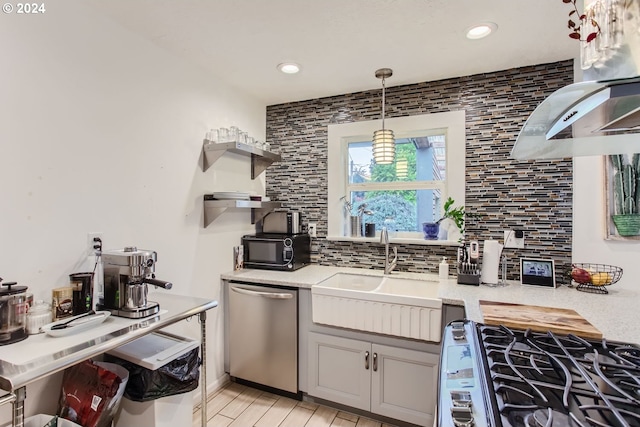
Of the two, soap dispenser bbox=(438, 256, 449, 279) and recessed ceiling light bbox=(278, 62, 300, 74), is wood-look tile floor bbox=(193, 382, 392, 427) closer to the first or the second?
soap dispenser bbox=(438, 256, 449, 279)

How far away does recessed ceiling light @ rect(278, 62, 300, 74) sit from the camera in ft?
7.36

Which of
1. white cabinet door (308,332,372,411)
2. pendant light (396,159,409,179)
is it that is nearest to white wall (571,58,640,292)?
pendant light (396,159,409,179)

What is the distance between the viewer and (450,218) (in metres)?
Result: 2.46

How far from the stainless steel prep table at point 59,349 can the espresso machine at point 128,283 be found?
48 mm

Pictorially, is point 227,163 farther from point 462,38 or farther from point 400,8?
point 462,38

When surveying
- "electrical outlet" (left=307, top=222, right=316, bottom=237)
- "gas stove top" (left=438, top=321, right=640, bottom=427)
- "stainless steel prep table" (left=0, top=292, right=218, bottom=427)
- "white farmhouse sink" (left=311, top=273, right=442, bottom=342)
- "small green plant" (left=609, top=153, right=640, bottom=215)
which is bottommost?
"white farmhouse sink" (left=311, top=273, right=442, bottom=342)

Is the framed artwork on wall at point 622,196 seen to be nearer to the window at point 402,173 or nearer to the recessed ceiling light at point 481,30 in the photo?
the window at point 402,173

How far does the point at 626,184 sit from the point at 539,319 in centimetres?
131

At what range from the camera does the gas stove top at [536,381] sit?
69 centimetres

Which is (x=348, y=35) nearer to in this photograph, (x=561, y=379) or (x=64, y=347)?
(x=561, y=379)

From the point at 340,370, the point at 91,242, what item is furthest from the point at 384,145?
the point at 91,242

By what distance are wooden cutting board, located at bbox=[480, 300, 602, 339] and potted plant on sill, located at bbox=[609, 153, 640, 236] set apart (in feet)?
3.09

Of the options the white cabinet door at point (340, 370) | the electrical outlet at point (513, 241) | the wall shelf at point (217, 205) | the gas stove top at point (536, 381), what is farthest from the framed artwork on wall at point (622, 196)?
the wall shelf at point (217, 205)

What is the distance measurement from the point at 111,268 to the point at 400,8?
6.46ft
